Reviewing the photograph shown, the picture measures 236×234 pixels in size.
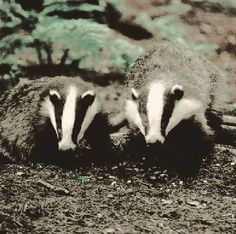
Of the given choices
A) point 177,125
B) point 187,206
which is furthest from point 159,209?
point 177,125

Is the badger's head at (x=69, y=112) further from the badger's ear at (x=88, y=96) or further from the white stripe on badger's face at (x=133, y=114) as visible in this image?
the white stripe on badger's face at (x=133, y=114)

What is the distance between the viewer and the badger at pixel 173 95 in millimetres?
3498

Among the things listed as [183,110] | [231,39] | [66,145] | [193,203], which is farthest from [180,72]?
[193,203]

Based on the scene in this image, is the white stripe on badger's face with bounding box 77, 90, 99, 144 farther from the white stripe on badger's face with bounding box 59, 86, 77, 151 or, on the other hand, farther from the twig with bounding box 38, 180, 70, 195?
the twig with bounding box 38, 180, 70, 195

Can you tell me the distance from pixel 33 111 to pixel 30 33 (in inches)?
39.0

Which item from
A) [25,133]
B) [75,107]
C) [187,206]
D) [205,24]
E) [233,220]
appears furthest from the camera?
[205,24]

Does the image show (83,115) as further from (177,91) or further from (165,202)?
(165,202)

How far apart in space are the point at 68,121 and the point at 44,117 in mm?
359

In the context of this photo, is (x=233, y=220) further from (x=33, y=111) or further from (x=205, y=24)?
(x=205, y=24)

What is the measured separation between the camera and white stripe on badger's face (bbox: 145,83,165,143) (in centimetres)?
333

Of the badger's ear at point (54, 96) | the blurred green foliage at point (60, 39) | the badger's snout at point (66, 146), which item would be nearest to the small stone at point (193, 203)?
the badger's snout at point (66, 146)

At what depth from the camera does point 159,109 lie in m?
3.48

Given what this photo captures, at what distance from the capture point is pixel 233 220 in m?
2.69

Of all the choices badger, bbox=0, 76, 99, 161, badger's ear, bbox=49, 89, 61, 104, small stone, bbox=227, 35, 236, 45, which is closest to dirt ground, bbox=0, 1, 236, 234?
badger, bbox=0, 76, 99, 161
